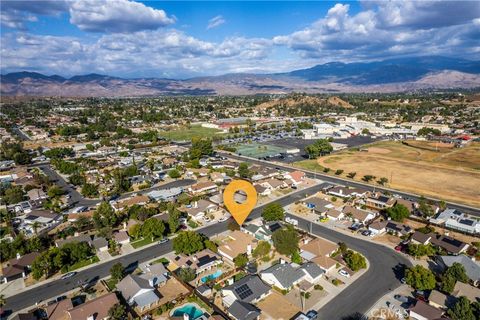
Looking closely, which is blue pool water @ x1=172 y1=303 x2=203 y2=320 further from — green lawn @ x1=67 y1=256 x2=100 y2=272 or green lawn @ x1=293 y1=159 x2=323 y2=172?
green lawn @ x1=293 y1=159 x2=323 y2=172

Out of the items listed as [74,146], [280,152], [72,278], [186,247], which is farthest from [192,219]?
[74,146]

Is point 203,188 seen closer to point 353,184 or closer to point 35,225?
point 35,225

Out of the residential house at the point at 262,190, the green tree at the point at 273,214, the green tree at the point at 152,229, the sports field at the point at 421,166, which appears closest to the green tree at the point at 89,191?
the green tree at the point at 152,229

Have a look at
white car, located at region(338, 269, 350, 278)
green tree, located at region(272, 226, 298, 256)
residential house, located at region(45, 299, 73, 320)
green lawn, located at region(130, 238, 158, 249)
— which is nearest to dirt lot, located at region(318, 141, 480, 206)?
white car, located at region(338, 269, 350, 278)

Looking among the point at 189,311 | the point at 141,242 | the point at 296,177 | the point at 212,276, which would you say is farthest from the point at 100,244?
the point at 296,177

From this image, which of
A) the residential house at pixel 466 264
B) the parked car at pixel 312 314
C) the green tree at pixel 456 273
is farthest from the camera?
the residential house at pixel 466 264

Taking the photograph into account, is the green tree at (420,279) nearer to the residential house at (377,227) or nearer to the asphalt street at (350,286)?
the asphalt street at (350,286)
